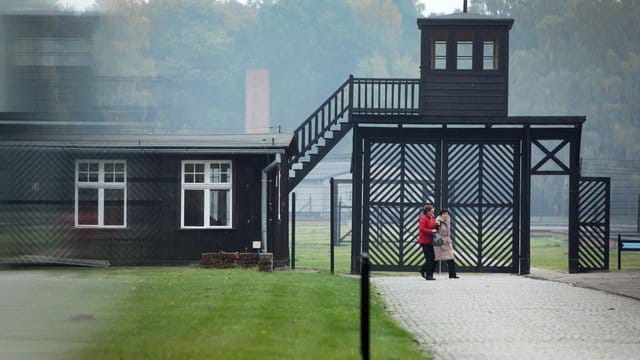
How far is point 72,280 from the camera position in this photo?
9336mm

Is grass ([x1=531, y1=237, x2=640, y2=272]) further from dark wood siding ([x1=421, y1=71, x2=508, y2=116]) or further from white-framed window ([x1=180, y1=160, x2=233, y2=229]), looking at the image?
white-framed window ([x1=180, y1=160, x2=233, y2=229])

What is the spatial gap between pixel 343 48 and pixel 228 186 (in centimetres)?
9356

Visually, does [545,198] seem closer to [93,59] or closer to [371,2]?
[371,2]

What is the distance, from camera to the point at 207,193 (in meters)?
34.8

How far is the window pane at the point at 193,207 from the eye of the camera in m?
34.6

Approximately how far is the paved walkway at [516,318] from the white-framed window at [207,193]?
249 inches

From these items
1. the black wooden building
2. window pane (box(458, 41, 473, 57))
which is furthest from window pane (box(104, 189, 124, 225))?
window pane (box(458, 41, 473, 57))

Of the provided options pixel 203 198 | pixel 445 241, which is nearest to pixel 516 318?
pixel 445 241

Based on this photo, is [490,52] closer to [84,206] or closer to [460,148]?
[460,148]

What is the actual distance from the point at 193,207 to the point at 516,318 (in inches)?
655

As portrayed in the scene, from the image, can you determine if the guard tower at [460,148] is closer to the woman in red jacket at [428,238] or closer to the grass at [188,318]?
the woman in red jacket at [428,238]

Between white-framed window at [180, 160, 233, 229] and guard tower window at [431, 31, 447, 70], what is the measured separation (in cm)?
673

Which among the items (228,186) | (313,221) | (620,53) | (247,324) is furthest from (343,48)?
(247,324)

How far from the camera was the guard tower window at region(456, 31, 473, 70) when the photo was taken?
37344 mm
